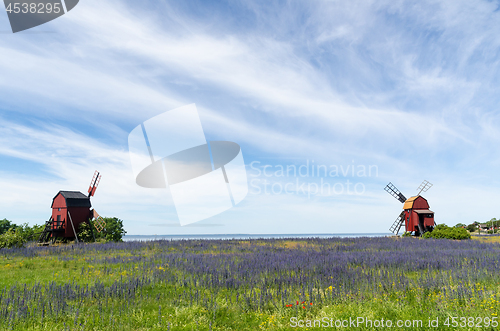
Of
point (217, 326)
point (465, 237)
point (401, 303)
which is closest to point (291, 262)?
point (401, 303)

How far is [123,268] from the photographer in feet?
42.1

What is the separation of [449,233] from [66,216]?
41.7m

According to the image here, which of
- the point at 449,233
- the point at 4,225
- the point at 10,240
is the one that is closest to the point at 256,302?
the point at 10,240

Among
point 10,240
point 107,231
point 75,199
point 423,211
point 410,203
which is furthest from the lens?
point 410,203

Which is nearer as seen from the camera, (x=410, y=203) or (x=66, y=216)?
(x=66, y=216)

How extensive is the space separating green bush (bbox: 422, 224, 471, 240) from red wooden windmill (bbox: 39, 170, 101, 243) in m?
39.4

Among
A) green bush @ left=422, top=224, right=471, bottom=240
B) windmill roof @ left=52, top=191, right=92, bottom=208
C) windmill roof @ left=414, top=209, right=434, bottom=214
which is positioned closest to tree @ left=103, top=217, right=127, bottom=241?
windmill roof @ left=52, top=191, right=92, bottom=208

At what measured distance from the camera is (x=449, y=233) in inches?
1219

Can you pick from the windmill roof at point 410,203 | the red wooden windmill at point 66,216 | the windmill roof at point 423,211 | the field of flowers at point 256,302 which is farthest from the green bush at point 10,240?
the windmill roof at point 410,203

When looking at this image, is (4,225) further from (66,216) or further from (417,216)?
(417,216)

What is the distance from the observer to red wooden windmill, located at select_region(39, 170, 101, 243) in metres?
32.0

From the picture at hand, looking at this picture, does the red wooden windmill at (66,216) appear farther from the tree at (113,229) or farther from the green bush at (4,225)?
the green bush at (4,225)

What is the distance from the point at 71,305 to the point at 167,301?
2.30 m

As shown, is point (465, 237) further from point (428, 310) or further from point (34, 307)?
point (34, 307)
